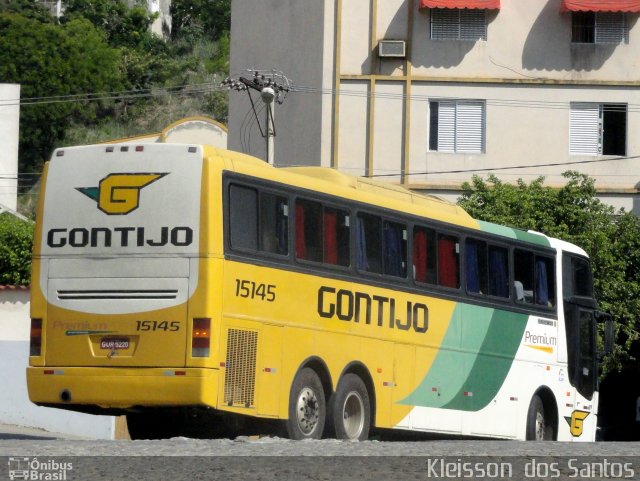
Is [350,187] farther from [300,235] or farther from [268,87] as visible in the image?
[268,87]

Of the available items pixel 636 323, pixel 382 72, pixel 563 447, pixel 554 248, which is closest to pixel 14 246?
pixel 382 72

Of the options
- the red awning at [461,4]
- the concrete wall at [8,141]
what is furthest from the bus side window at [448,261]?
the concrete wall at [8,141]

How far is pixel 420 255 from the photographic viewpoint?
18.6 m

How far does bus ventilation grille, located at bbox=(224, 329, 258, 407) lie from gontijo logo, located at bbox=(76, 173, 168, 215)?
5.74ft

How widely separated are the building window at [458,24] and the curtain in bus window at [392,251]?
818 inches

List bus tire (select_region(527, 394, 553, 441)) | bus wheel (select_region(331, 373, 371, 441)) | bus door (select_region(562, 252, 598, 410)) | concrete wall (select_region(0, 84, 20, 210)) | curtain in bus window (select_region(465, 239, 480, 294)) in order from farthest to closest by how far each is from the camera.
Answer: concrete wall (select_region(0, 84, 20, 210))
bus door (select_region(562, 252, 598, 410))
bus tire (select_region(527, 394, 553, 441))
curtain in bus window (select_region(465, 239, 480, 294))
bus wheel (select_region(331, 373, 371, 441))

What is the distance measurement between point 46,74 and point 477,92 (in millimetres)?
49575

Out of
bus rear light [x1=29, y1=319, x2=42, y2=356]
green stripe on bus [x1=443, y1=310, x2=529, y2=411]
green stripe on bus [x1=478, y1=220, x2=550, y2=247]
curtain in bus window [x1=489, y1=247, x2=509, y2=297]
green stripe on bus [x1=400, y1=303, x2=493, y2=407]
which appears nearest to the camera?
bus rear light [x1=29, y1=319, x2=42, y2=356]

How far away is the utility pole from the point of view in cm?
3381

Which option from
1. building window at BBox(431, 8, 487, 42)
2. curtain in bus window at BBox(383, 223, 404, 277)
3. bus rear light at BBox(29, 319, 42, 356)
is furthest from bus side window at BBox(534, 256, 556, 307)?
building window at BBox(431, 8, 487, 42)

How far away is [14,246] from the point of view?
44.2 m

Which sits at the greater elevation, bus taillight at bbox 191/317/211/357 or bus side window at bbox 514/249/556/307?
bus side window at bbox 514/249/556/307

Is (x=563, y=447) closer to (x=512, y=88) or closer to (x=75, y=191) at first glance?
(x=75, y=191)

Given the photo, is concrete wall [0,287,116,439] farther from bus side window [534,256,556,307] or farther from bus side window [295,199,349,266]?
bus side window [295,199,349,266]
